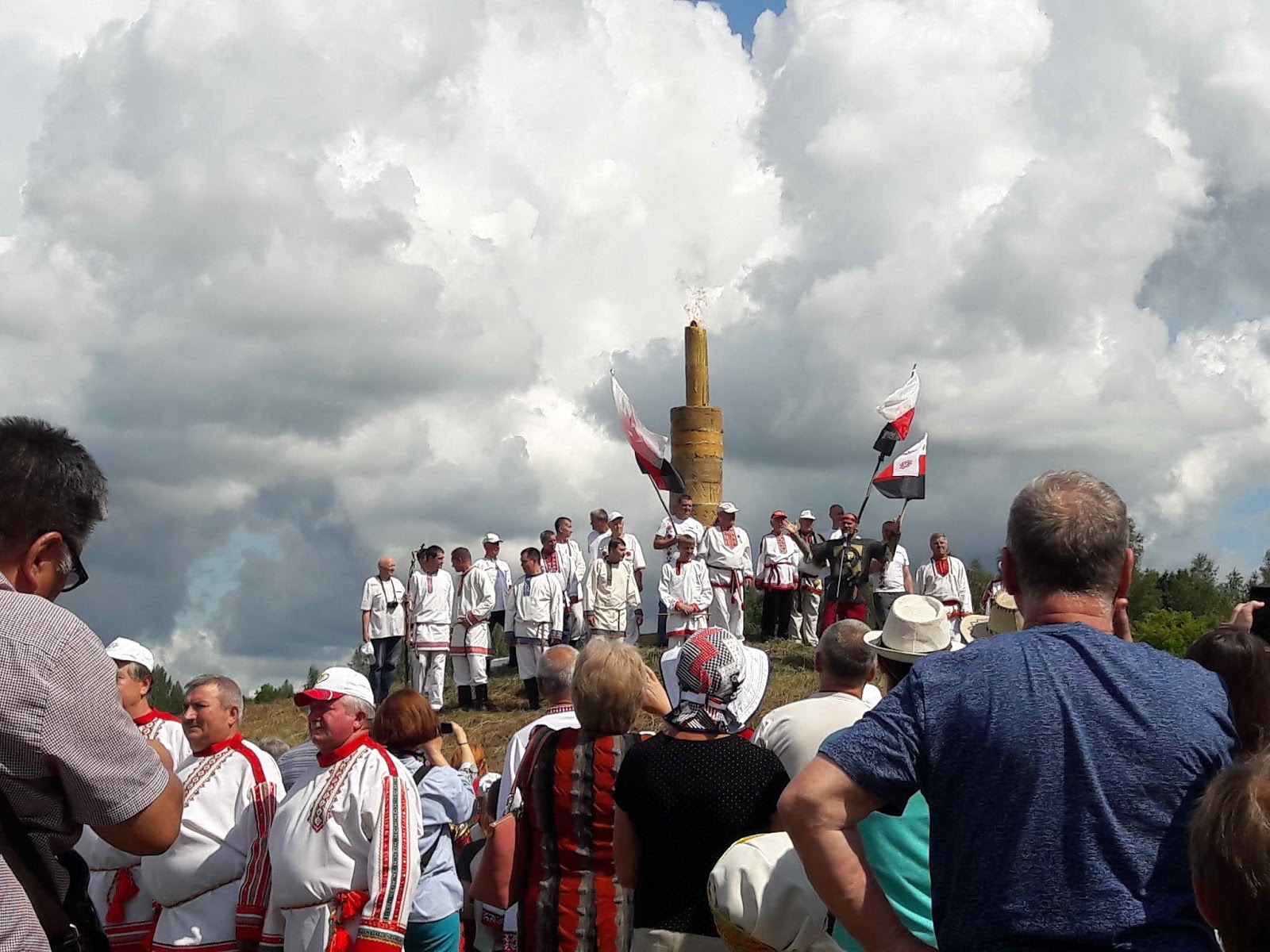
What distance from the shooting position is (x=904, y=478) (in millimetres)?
18609

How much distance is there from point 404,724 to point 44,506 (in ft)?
9.51

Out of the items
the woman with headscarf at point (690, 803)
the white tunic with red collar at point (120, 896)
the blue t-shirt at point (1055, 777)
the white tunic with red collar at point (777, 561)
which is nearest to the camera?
the blue t-shirt at point (1055, 777)

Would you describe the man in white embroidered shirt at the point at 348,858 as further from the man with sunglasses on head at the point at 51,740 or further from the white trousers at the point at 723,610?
the white trousers at the point at 723,610

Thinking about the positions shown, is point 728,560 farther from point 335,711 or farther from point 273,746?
point 335,711

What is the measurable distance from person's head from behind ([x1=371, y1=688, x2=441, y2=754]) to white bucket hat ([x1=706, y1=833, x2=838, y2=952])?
2.20 metres

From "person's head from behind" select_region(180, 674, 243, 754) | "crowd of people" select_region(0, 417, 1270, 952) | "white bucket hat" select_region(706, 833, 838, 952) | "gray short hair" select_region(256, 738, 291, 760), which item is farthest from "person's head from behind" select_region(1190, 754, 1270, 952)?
"gray short hair" select_region(256, 738, 291, 760)

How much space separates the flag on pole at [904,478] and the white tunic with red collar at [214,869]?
1437 cm

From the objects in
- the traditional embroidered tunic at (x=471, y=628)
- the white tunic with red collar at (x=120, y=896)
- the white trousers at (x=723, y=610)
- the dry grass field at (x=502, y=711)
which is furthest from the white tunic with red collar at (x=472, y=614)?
the white tunic with red collar at (x=120, y=896)

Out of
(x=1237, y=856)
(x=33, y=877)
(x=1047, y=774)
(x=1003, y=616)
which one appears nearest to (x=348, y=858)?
(x=33, y=877)

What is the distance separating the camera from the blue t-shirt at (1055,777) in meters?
2.51

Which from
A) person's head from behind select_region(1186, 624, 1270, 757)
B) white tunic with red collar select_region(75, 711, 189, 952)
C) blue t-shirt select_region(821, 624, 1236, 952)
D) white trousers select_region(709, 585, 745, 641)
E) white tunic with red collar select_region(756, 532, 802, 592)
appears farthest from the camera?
white tunic with red collar select_region(756, 532, 802, 592)

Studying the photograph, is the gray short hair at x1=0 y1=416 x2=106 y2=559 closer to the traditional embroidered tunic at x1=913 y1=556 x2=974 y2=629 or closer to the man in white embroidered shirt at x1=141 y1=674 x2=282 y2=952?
the man in white embroidered shirt at x1=141 y1=674 x2=282 y2=952

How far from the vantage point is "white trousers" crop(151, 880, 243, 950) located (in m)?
4.98

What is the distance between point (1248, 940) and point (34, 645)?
214cm
